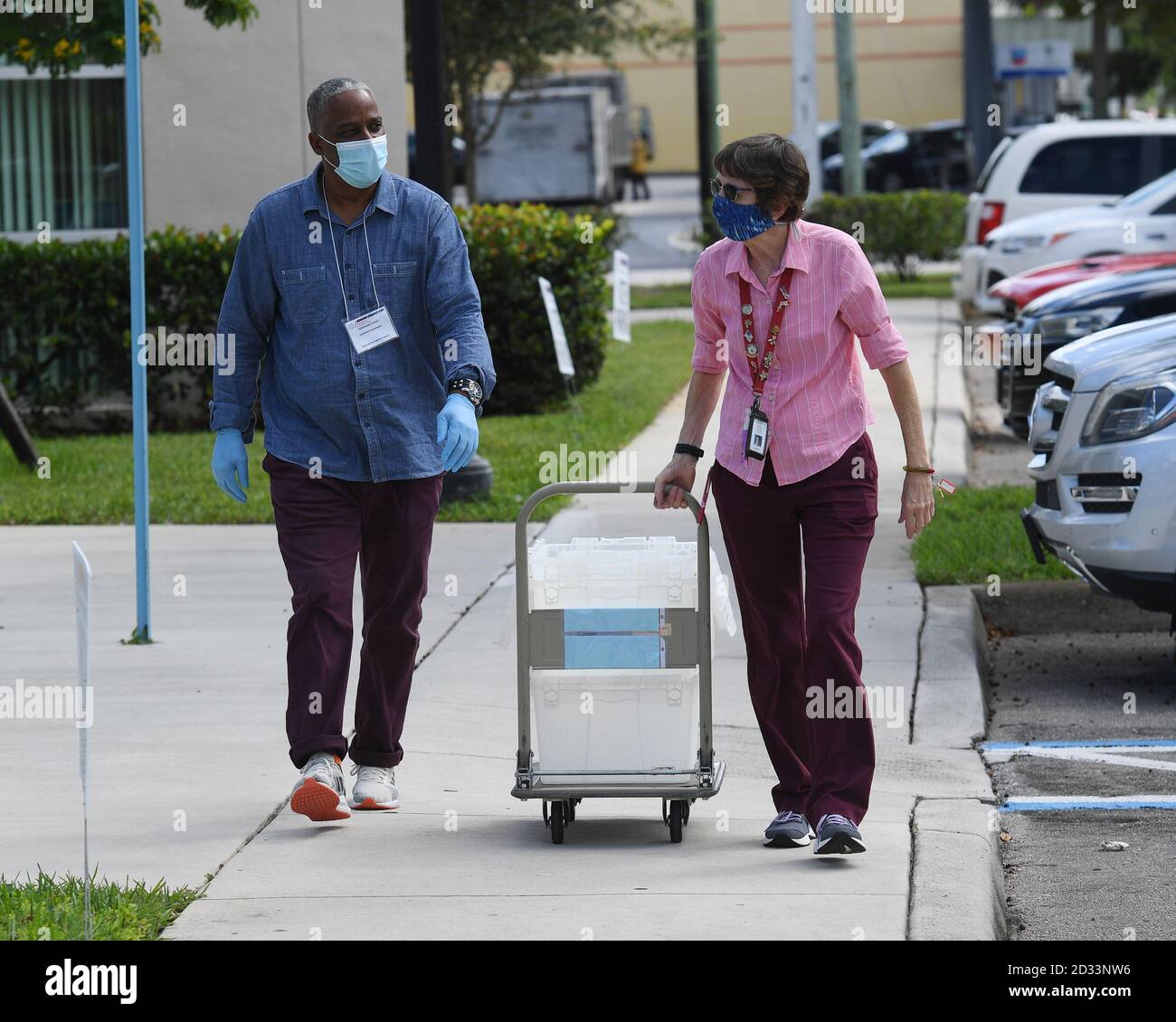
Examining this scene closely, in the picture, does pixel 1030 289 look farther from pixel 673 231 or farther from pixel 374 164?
pixel 673 231

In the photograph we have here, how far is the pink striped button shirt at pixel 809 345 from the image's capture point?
501cm

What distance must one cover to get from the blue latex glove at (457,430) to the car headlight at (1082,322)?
21.9 feet

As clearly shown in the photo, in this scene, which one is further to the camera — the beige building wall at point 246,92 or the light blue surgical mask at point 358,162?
the beige building wall at point 246,92

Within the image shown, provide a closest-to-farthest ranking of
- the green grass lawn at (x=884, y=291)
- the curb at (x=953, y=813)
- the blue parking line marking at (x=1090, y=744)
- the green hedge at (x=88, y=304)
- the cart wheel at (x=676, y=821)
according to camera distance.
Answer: the curb at (x=953, y=813) → the cart wheel at (x=676, y=821) → the blue parking line marking at (x=1090, y=744) → the green hedge at (x=88, y=304) → the green grass lawn at (x=884, y=291)

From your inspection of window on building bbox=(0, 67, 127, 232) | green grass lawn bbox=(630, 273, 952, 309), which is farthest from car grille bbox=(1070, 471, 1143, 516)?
green grass lawn bbox=(630, 273, 952, 309)

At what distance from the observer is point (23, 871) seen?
196 inches

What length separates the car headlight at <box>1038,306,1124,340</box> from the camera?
1127 centimetres

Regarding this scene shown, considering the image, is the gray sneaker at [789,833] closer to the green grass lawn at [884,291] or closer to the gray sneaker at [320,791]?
the gray sneaker at [320,791]

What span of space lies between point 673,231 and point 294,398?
32.6 metres

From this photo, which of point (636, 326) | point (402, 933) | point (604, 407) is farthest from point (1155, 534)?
point (636, 326)

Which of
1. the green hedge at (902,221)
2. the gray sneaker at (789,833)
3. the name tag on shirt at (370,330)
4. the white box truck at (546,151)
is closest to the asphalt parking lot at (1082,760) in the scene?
the gray sneaker at (789,833)

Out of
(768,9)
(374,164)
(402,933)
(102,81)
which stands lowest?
(402,933)

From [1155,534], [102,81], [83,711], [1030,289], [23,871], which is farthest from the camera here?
[102,81]

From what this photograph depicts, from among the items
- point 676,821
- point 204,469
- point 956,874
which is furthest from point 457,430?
point 204,469
